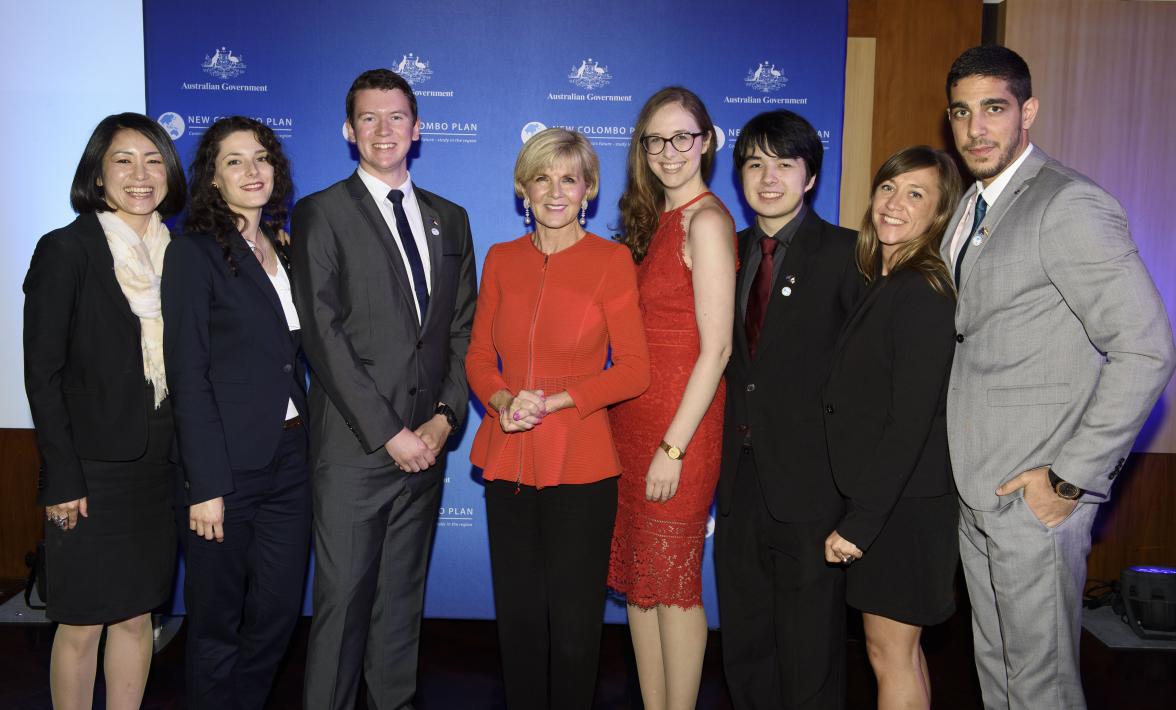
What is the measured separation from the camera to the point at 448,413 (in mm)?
2934

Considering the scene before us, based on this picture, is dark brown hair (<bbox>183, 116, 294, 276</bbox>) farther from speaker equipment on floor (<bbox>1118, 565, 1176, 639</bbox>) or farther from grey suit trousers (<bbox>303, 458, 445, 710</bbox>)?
speaker equipment on floor (<bbox>1118, 565, 1176, 639</bbox>)

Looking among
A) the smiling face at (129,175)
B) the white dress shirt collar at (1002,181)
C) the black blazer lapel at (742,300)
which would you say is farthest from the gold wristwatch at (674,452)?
the smiling face at (129,175)

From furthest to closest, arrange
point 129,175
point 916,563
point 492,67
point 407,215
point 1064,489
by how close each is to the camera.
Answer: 1. point 492,67
2. point 407,215
3. point 129,175
4. point 916,563
5. point 1064,489

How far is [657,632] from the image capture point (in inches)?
110

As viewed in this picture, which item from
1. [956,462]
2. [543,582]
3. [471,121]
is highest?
[471,121]

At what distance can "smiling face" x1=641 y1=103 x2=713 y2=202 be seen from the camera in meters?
2.64

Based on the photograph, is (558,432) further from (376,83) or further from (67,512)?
(67,512)

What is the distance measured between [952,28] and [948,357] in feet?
8.60

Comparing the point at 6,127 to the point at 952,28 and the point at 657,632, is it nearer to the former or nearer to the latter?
the point at 657,632

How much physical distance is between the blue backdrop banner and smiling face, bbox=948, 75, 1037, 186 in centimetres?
151

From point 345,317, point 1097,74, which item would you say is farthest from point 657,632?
point 1097,74

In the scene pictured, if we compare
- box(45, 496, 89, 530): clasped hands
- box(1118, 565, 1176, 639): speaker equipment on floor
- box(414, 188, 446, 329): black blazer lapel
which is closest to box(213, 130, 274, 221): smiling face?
box(414, 188, 446, 329): black blazer lapel

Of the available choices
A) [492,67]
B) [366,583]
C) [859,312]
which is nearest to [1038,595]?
[859,312]

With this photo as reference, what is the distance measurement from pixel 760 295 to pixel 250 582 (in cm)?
192
